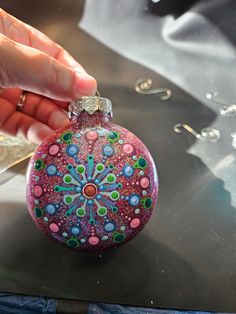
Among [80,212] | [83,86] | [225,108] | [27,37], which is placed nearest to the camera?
[80,212]

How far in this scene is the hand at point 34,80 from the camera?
0.63 meters

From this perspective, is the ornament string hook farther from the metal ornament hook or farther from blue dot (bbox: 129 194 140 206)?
blue dot (bbox: 129 194 140 206)

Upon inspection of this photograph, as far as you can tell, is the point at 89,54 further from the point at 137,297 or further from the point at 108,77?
the point at 137,297

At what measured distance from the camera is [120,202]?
23.1 inches

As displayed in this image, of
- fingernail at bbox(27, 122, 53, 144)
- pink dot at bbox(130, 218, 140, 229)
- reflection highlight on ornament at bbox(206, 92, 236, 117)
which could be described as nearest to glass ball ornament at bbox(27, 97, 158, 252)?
pink dot at bbox(130, 218, 140, 229)

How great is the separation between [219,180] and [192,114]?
7.3 inches

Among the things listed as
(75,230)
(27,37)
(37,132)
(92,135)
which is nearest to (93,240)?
(75,230)

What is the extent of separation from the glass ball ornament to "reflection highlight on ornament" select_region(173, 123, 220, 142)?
29 centimetres

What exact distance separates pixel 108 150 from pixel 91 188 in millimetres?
53

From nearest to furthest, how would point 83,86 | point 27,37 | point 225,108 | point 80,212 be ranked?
point 80,212
point 83,86
point 27,37
point 225,108

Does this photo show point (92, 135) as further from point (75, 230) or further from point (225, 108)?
point (225, 108)

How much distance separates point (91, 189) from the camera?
584 mm

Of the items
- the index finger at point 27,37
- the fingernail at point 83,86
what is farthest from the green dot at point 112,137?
the index finger at point 27,37

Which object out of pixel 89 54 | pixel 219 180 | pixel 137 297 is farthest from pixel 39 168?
pixel 89 54
